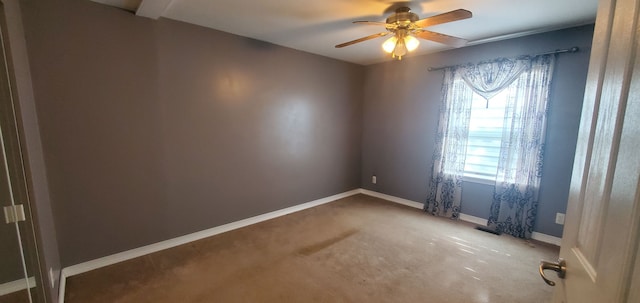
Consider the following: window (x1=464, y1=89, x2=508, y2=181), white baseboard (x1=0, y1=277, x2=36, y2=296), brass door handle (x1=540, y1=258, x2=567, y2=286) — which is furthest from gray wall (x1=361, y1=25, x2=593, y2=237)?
white baseboard (x1=0, y1=277, x2=36, y2=296)

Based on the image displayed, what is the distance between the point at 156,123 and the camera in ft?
8.34

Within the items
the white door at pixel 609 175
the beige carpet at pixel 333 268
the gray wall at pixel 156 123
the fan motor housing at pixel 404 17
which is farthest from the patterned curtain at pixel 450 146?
the white door at pixel 609 175

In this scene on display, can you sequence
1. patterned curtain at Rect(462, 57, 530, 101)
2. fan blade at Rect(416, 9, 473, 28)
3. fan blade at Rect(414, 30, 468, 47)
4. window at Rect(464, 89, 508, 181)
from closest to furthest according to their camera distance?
1. fan blade at Rect(416, 9, 473, 28)
2. fan blade at Rect(414, 30, 468, 47)
3. patterned curtain at Rect(462, 57, 530, 101)
4. window at Rect(464, 89, 508, 181)

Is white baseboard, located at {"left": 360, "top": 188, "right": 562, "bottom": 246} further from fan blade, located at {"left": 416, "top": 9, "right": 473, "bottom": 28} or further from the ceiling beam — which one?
the ceiling beam

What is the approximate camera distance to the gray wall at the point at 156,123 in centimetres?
209

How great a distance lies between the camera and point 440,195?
3730 mm

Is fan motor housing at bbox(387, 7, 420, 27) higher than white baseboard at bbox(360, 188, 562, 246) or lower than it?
higher

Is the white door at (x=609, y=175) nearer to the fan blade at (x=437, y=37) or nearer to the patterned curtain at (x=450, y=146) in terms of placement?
the fan blade at (x=437, y=37)

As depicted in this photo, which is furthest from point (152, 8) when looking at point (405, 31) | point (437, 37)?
point (437, 37)

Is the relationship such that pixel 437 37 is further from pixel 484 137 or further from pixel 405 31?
pixel 484 137

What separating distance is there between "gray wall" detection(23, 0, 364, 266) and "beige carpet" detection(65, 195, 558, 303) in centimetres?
41

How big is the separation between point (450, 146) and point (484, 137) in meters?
0.42

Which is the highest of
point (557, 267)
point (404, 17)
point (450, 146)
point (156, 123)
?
point (404, 17)

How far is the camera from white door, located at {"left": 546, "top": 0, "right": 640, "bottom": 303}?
478 millimetres
